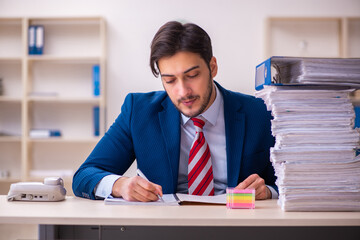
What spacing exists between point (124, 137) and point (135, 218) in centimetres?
74

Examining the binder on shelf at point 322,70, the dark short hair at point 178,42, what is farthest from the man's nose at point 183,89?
the binder on shelf at point 322,70

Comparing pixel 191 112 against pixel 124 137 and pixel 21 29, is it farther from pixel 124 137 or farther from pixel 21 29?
pixel 21 29

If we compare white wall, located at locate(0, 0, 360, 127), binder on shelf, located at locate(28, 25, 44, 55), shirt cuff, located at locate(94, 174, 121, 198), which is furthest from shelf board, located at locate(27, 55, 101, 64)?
shirt cuff, located at locate(94, 174, 121, 198)

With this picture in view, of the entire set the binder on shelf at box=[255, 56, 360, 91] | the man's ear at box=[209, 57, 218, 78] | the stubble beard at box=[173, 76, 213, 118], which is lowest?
the stubble beard at box=[173, 76, 213, 118]

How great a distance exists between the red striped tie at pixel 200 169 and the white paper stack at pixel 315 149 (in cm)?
43

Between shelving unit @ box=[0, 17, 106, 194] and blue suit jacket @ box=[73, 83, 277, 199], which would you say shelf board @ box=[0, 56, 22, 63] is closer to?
shelving unit @ box=[0, 17, 106, 194]

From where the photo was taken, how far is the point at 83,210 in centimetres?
114

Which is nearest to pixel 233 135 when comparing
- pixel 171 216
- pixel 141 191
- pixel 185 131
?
pixel 185 131

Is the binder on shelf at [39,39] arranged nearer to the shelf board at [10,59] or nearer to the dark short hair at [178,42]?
the shelf board at [10,59]

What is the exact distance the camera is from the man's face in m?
1.54

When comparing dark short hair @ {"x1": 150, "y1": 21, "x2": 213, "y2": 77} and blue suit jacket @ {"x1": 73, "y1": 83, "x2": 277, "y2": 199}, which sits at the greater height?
dark short hair @ {"x1": 150, "y1": 21, "x2": 213, "y2": 77}

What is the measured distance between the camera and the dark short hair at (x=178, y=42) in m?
1.55

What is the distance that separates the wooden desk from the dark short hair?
2.05ft

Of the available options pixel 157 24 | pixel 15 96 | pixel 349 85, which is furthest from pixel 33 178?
pixel 349 85
